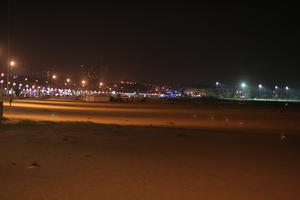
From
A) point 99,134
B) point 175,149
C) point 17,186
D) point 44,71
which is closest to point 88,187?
point 17,186

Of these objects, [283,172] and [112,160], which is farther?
[112,160]

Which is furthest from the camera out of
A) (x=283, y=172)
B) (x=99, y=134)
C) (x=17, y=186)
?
(x=99, y=134)

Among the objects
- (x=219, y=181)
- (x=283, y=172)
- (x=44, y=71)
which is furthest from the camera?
(x=44, y=71)

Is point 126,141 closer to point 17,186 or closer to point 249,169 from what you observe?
point 249,169

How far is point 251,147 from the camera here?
17.7 m

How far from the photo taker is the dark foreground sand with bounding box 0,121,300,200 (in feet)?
29.0

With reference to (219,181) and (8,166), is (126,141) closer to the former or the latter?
(8,166)

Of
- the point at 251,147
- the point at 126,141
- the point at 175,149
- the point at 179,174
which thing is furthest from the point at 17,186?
the point at 251,147

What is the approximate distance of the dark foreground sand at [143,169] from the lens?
885cm

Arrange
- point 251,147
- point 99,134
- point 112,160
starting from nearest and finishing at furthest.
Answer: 1. point 112,160
2. point 251,147
3. point 99,134

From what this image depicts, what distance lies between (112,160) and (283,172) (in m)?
4.71

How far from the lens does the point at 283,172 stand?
11.7m

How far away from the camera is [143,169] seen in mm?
11531

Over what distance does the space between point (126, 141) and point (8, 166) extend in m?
7.44
